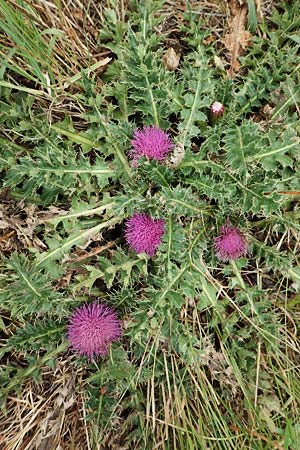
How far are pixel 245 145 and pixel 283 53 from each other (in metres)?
0.63

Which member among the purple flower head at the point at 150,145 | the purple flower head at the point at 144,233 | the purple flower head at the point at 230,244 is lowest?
the purple flower head at the point at 230,244

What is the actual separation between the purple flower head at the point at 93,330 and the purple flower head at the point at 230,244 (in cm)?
62

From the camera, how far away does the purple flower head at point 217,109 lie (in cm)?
252

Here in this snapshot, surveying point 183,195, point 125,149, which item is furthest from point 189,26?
point 183,195

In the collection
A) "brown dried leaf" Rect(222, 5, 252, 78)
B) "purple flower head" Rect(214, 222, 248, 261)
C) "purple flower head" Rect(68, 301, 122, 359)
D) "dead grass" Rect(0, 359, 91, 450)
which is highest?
"brown dried leaf" Rect(222, 5, 252, 78)

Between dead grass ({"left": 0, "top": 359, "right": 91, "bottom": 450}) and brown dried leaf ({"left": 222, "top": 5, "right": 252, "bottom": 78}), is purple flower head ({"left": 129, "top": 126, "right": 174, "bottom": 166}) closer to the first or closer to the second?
brown dried leaf ({"left": 222, "top": 5, "right": 252, "bottom": 78})

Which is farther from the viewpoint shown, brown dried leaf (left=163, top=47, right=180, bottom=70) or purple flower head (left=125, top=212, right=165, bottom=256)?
brown dried leaf (left=163, top=47, right=180, bottom=70)

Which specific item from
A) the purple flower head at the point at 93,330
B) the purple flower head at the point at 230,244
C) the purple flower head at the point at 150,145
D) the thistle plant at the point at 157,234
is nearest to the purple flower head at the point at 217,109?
the thistle plant at the point at 157,234

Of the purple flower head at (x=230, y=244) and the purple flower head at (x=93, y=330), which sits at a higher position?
the purple flower head at (x=230, y=244)

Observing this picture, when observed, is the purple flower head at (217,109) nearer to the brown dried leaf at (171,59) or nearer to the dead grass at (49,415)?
the brown dried leaf at (171,59)

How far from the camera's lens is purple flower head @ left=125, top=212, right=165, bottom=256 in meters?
2.46

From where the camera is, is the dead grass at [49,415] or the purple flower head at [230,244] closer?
the purple flower head at [230,244]

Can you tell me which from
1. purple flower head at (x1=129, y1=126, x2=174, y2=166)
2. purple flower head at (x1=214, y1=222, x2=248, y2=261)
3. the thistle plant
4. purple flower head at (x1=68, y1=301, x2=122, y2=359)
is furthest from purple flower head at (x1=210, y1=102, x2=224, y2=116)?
purple flower head at (x1=68, y1=301, x2=122, y2=359)

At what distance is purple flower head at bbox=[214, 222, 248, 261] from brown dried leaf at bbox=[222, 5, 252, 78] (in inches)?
33.4
